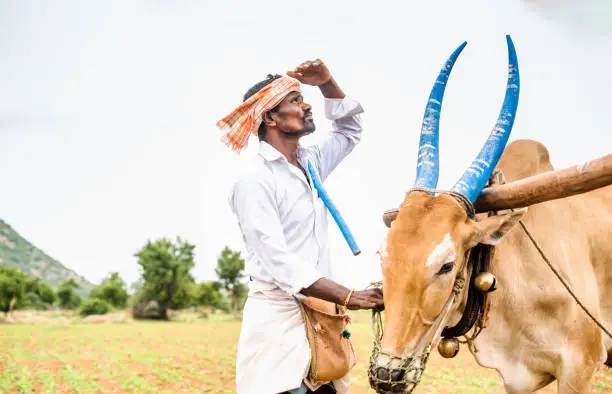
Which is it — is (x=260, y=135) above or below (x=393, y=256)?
above

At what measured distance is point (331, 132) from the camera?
13.7 feet

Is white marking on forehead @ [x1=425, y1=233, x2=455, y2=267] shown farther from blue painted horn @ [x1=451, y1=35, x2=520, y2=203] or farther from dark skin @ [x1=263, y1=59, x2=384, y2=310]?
blue painted horn @ [x1=451, y1=35, x2=520, y2=203]

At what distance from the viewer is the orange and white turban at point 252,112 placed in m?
3.46

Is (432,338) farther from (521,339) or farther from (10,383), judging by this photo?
(10,383)

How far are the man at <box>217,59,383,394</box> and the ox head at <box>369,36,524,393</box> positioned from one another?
0.21 m

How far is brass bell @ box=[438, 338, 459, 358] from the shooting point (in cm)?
342

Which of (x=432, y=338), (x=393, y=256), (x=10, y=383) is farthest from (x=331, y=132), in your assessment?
(x=10, y=383)

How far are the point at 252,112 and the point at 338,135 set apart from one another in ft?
2.86

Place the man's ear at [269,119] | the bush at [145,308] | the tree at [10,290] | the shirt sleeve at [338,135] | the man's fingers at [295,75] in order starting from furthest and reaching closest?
the bush at [145,308] < the tree at [10,290] < the shirt sleeve at [338,135] < the man's fingers at [295,75] < the man's ear at [269,119]

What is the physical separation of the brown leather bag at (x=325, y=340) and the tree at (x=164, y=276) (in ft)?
187

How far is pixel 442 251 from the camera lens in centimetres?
284

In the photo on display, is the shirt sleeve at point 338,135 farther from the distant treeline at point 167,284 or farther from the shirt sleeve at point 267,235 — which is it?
the distant treeline at point 167,284

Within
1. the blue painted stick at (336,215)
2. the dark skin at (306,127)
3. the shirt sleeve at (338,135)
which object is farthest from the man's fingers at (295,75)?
the blue painted stick at (336,215)

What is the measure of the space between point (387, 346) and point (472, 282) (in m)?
0.82
